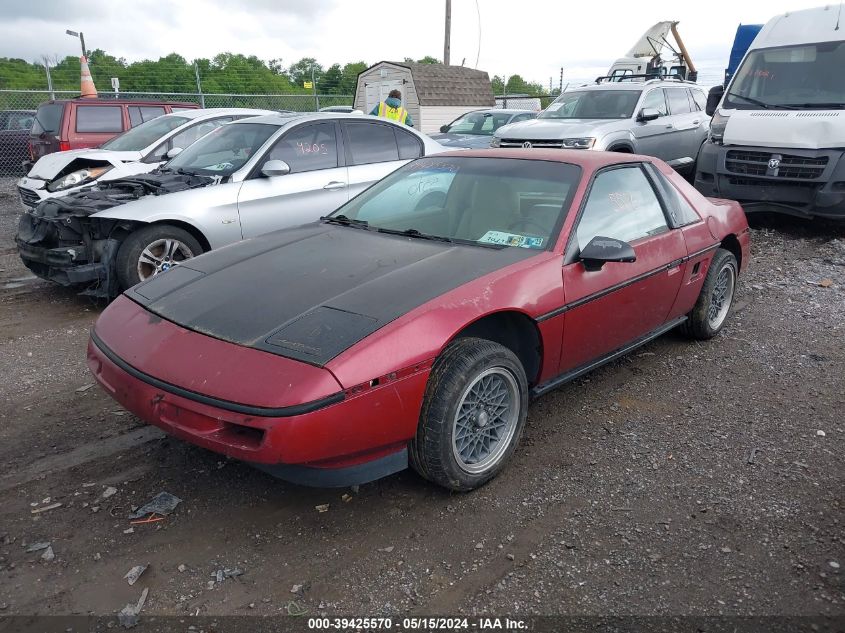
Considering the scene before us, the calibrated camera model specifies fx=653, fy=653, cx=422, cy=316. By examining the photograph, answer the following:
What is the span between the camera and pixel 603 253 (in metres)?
3.29

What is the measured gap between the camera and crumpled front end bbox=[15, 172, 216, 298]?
551cm

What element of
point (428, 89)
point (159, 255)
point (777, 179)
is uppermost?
point (428, 89)

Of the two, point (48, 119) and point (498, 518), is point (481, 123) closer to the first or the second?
point (48, 119)

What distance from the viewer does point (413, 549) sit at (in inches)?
105

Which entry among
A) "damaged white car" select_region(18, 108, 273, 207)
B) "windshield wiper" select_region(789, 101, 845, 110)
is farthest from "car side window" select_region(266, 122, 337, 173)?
"windshield wiper" select_region(789, 101, 845, 110)

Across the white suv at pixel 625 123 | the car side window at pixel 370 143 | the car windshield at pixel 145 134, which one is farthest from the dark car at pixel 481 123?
the car side window at pixel 370 143

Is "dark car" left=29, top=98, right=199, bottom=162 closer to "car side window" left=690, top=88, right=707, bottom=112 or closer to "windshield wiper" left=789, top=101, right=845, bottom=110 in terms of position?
"car side window" left=690, top=88, right=707, bottom=112

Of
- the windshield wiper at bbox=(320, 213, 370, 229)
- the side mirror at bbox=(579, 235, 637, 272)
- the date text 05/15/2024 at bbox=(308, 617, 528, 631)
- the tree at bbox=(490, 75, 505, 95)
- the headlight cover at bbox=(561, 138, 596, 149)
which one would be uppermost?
the tree at bbox=(490, 75, 505, 95)

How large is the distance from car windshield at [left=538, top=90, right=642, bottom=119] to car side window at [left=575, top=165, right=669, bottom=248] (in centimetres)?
646

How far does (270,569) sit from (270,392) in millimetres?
724

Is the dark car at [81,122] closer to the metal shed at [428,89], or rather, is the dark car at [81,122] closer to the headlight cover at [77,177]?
the headlight cover at [77,177]

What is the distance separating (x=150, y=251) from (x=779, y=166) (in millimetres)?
7073

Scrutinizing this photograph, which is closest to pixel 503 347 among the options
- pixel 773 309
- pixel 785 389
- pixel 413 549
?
pixel 413 549

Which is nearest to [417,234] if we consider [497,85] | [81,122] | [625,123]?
[625,123]
